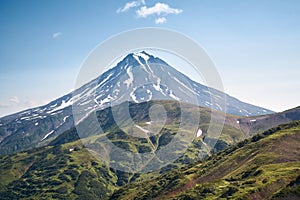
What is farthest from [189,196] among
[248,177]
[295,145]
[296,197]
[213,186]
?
[295,145]

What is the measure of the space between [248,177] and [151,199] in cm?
5806

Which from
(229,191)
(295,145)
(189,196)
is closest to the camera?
(229,191)

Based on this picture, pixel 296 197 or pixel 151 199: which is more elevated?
pixel 296 197

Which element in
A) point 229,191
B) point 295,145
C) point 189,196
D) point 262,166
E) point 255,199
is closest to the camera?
point 255,199

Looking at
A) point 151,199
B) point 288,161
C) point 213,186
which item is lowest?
point 151,199

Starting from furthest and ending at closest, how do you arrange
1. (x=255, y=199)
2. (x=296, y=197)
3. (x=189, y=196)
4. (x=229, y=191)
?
(x=189, y=196), (x=229, y=191), (x=255, y=199), (x=296, y=197)

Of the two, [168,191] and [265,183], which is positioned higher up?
[265,183]

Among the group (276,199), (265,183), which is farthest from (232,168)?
(276,199)

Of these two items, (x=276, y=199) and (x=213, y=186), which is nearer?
(x=276, y=199)

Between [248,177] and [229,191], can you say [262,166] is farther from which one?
[229,191]

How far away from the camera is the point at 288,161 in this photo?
178 meters

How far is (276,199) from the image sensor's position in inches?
5037

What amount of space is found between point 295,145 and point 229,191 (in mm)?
65981

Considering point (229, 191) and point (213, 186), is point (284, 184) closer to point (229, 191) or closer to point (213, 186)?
point (229, 191)
